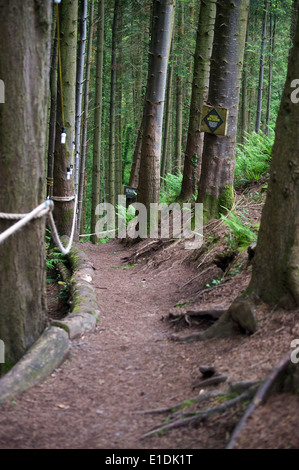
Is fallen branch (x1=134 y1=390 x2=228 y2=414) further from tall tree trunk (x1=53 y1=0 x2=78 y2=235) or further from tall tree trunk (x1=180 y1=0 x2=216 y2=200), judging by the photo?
tall tree trunk (x1=180 y1=0 x2=216 y2=200)

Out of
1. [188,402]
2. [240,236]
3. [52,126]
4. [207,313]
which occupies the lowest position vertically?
[188,402]

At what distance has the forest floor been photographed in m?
3.13

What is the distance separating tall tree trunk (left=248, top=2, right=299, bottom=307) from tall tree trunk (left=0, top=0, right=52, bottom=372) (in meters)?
2.19

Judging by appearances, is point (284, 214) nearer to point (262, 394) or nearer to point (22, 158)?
point (262, 394)

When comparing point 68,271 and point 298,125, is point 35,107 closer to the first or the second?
point 298,125

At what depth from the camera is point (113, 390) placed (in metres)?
4.18

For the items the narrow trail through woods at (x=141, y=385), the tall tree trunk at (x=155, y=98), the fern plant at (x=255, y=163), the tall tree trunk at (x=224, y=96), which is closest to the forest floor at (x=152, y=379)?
the narrow trail through woods at (x=141, y=385)

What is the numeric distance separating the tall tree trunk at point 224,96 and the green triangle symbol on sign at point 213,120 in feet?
0.58

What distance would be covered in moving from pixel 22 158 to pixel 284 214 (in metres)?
2.44

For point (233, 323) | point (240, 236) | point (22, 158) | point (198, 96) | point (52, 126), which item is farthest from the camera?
point (198, 96)

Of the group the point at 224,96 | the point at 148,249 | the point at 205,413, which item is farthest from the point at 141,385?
the point at 224,96

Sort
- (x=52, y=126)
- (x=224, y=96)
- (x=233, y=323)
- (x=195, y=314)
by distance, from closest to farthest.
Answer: (x=233, y=323) → (x=195, y=314) → (x=224, y=96) → (x=52, y=126)

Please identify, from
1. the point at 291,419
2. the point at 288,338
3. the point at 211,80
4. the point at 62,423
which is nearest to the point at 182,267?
the point at 211,80

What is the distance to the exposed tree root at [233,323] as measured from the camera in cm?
435
